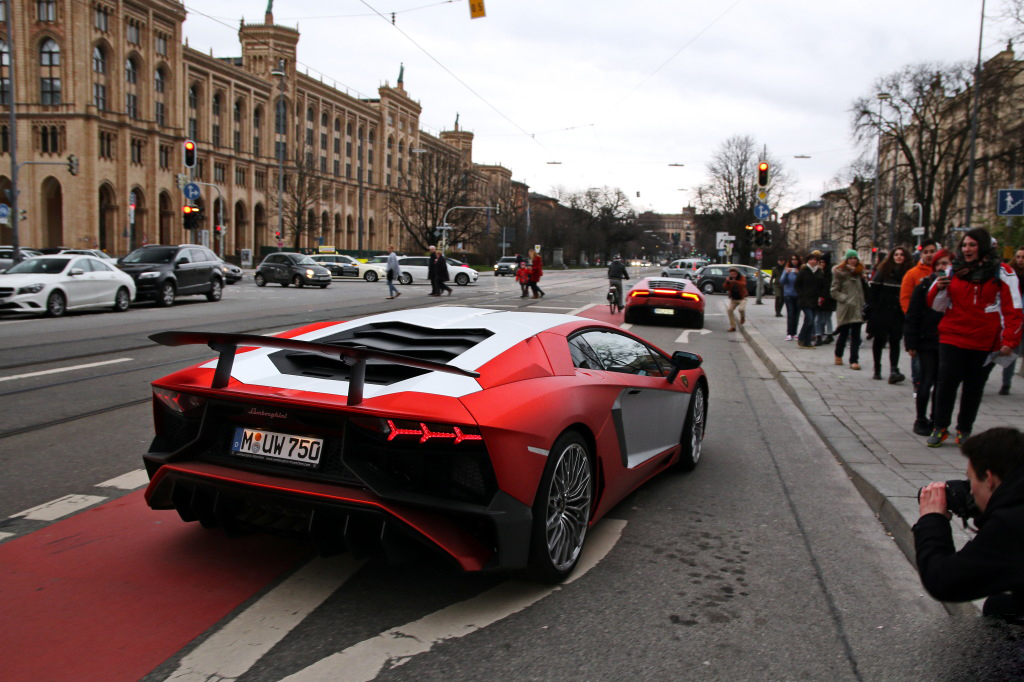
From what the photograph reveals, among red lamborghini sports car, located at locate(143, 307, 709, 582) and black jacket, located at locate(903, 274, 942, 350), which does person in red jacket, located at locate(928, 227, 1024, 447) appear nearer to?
black jacket, located at locate(903, 274, 942, 350)

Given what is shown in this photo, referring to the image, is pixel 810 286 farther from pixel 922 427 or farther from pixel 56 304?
pixel 56 304

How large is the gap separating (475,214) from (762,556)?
276 feet

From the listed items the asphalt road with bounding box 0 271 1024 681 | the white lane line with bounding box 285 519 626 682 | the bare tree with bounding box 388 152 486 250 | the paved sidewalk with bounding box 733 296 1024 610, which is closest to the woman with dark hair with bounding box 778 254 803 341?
the paved sidewalk with bounding box 733 296 1024 610

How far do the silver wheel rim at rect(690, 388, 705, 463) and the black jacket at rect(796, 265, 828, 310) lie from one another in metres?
8.99

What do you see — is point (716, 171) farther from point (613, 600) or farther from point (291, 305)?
point (613, 600)

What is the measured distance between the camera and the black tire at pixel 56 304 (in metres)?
17.9

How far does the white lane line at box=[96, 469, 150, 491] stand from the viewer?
512 cm

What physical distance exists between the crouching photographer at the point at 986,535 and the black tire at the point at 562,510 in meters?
1.45

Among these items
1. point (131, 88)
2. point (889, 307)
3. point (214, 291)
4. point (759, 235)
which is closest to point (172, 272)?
point (214, 291)

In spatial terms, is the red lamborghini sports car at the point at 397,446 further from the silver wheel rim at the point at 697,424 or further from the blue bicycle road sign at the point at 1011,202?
the blue bicycle road sign at the point at 1011,202

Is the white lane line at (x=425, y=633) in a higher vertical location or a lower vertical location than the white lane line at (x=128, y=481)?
higher

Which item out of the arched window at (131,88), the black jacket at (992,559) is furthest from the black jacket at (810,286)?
the arched window at (131,88)

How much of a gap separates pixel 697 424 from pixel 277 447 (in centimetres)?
363

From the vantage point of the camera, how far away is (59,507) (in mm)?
4652
